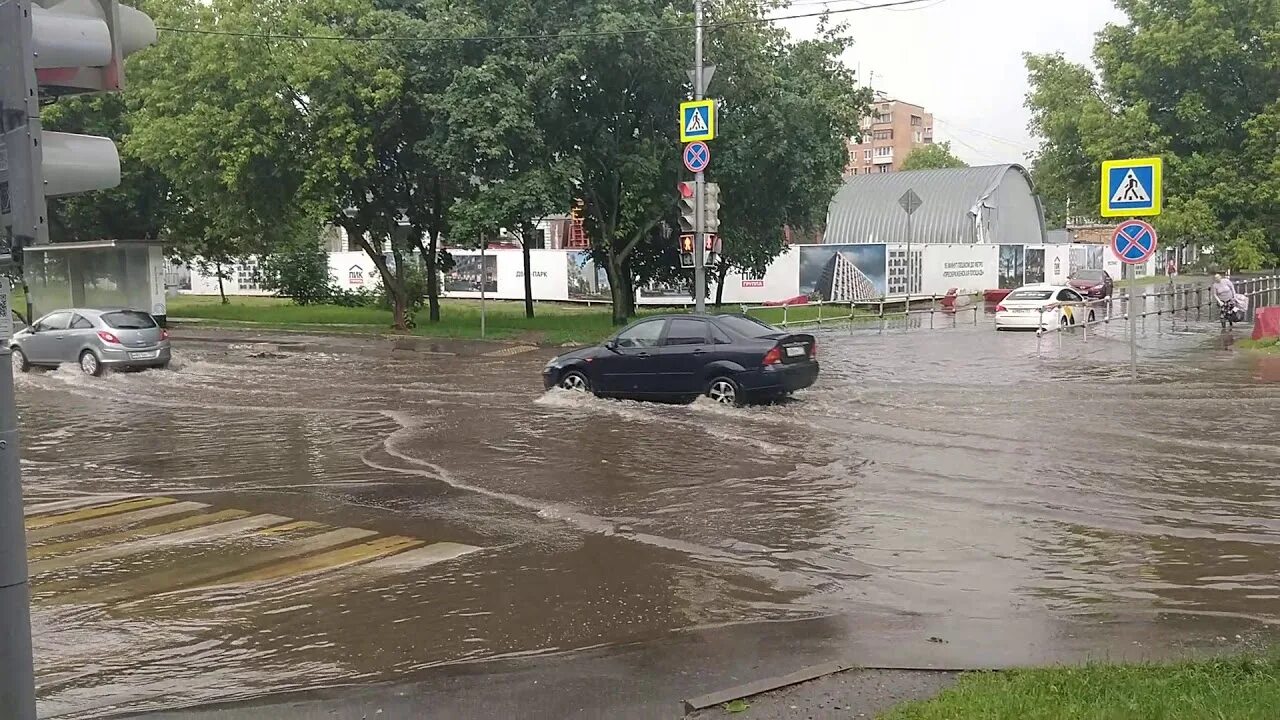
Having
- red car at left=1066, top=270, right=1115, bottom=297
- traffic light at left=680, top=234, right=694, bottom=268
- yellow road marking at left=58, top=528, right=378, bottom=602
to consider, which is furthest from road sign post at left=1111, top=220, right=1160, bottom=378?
red car at left=1066, top=270, right=1115, bottom=297

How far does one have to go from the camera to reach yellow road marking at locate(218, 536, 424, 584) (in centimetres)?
832

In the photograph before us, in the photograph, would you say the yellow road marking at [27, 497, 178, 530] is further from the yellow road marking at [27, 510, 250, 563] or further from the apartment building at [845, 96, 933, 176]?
the apartment building at [845, 96, 933, 176]

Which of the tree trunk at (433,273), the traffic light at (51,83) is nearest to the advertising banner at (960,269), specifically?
the tree trunk at (433,273)

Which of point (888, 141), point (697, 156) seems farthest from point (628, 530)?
point (888, 141)

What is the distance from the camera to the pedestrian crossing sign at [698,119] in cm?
2373

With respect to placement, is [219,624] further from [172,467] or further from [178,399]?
[178,399]

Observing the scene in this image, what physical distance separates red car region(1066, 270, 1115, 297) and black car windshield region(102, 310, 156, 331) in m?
35.4

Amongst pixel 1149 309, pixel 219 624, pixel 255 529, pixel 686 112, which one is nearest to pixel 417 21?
pixel 686 112

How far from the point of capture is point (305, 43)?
1195 inches

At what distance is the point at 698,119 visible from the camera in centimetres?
2381

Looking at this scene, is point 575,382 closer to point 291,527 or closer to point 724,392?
point 724,392

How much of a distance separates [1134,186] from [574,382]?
954cm

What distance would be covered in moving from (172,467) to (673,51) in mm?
20599

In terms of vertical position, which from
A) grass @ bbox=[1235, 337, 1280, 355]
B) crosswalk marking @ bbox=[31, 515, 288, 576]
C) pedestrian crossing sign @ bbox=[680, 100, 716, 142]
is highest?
pedestrian crossing sign @ bbox=[680, 100, 716, 142]
